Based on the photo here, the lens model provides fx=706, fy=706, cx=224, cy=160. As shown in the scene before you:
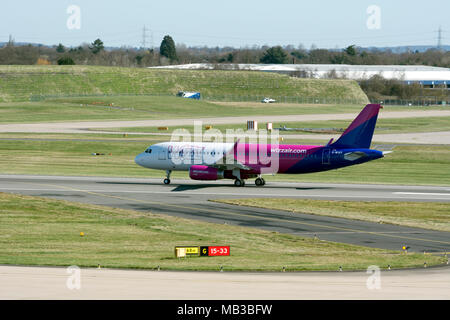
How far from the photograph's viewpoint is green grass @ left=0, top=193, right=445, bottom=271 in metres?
34.7

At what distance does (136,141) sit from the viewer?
103 metres

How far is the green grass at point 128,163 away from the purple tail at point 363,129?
8.85 metres

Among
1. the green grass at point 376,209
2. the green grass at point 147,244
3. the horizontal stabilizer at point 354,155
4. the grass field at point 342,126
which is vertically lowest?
the green grass at point 376,209

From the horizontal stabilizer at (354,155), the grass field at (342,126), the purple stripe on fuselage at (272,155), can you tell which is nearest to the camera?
the horizontal stabilizer at (354,155)

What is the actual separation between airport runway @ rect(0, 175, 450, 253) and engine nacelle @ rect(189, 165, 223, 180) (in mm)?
1124

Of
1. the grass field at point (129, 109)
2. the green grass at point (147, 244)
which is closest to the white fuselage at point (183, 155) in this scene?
the green grass at point (147, 244)

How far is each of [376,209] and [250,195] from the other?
38.2ft

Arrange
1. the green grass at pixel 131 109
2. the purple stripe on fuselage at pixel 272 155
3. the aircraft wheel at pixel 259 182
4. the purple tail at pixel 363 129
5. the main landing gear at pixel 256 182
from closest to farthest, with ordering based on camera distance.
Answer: the purple tail at pixel 363 129 → the purple stripe on fuselage at pixel 272 155 → the main landing gear at pixel 256 182 → the aircraft wheel at pixel 259 182 → the green grass at pixel 131 109

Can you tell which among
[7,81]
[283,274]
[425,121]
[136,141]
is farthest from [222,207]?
[7,81]

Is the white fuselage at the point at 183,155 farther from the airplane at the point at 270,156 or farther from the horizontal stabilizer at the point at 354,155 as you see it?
the horizontal stabilizer at the point at 354,155

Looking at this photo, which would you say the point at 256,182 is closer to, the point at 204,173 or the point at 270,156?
the point at 270,156

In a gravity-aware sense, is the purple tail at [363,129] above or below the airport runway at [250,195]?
above

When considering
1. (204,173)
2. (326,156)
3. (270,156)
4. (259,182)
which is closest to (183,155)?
(204,173)

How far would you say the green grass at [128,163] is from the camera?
74.5 metres
